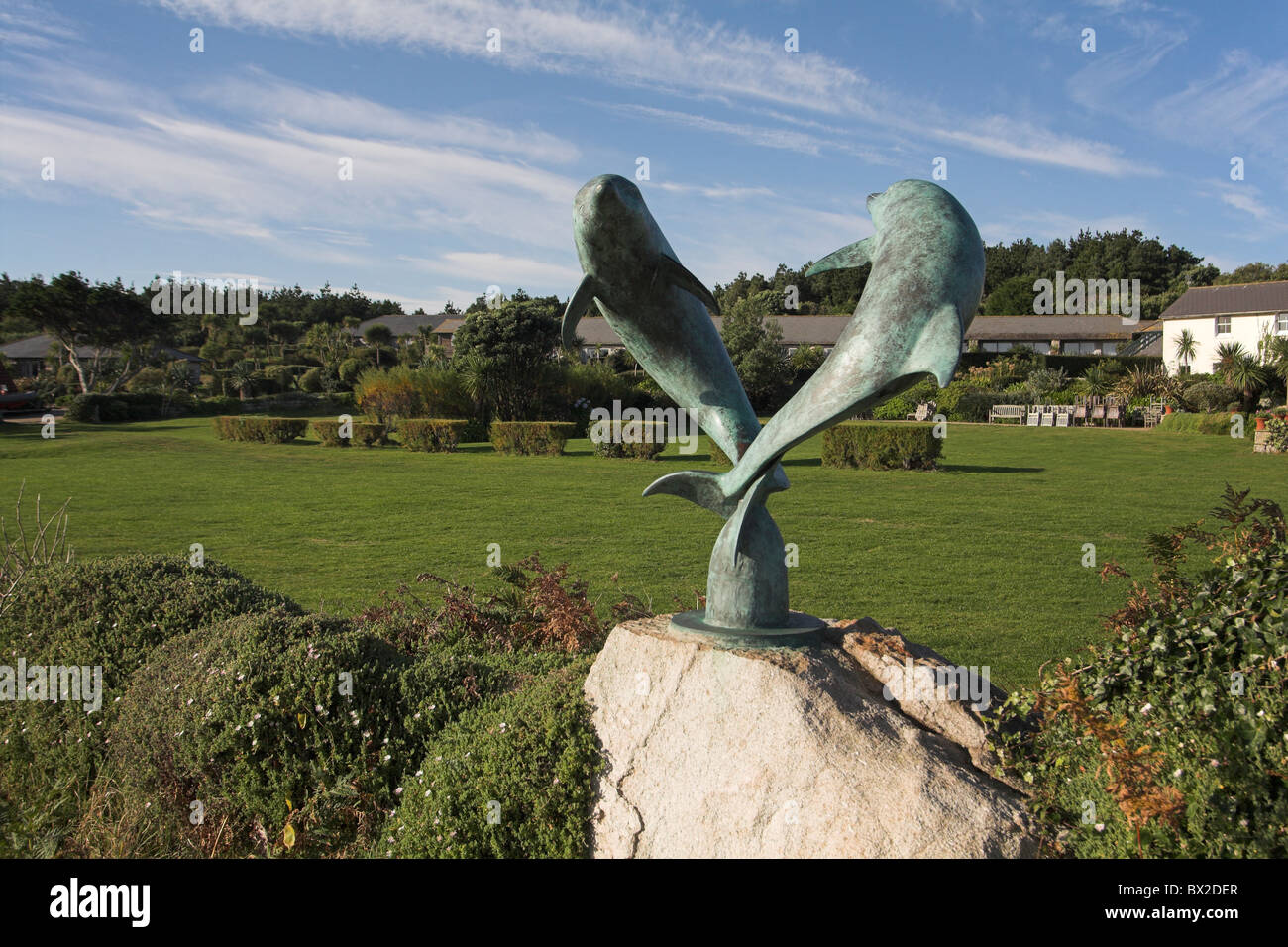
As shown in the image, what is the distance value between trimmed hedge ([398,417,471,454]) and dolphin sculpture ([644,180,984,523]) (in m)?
22.6

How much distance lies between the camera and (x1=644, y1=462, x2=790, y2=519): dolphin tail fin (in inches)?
157

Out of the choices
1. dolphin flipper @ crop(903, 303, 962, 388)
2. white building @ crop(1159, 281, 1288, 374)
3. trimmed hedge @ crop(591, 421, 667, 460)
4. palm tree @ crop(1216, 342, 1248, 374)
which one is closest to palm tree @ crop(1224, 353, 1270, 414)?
palm tree @ crop(1216, 342, 1248, 374)

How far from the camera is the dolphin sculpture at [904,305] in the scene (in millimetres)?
3129

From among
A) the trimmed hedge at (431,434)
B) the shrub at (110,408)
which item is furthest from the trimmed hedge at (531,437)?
the shrub at (110,408)

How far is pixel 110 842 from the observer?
3.80 meters

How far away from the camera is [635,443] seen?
22562 mm

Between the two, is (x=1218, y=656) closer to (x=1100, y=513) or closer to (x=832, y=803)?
(x=832, y=803)

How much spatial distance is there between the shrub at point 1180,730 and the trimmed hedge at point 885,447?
15351 mm

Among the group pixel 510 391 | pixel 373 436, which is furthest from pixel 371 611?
pixel 510 391

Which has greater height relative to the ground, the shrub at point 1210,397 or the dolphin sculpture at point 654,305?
the shrub at point 1210,397

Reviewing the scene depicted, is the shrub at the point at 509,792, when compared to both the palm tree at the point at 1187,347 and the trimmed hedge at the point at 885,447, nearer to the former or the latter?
the trimmed hedge at the point at 885,447

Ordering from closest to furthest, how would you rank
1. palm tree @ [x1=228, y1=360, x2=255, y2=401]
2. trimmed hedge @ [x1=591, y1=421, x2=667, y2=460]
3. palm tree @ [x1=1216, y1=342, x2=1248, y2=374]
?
trimmed hedge @ [x1=591, y1=421, x2=667, y2=460], palm tree @ [x1=1216, y1=342, x2=1248, y2=374], palm tree @ [x1=228, y1=360, x2=255, y2=401]

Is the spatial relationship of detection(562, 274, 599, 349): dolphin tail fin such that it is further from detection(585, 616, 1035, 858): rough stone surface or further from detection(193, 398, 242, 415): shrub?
detection(193, 398, 242, 415): shrub
